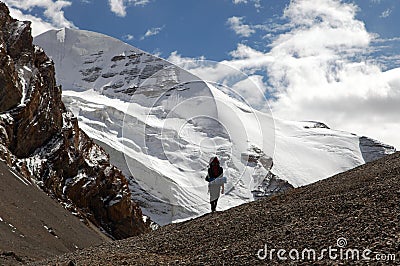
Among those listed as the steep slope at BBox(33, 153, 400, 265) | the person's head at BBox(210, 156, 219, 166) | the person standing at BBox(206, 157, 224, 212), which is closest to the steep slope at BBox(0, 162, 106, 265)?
the person standing at BBox(206, 157, 224, 212)

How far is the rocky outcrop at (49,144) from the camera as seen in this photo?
5956 centimetres

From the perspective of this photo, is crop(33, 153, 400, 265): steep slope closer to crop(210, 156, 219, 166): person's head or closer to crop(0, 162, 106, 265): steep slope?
crop(210, 156, 219, 166): person's head

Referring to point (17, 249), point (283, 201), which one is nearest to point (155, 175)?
point (17, 249)

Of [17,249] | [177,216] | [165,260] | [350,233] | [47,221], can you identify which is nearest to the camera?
[350,233]

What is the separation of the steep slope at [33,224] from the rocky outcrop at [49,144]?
8973 mm

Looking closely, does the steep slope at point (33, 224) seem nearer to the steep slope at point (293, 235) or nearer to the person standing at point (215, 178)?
the person standing at point (215, 178)

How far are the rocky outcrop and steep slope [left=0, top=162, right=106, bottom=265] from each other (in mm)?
8973

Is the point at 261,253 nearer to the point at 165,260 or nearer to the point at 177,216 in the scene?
the point at 165,260

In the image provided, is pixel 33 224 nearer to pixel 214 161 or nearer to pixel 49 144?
pixel 214 161

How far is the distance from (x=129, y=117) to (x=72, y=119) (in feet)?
292

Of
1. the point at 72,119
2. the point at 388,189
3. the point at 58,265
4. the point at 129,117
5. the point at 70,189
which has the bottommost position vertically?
the point at 58,265

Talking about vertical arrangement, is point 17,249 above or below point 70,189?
below

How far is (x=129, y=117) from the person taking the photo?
163m

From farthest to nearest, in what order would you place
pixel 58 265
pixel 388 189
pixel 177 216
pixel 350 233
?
1. pixel 177 216
2. pixel 388 189
3. pixel 58 265
4. pixel 350 233
